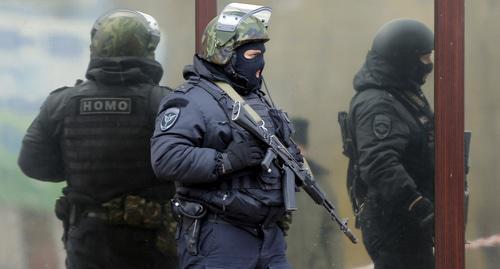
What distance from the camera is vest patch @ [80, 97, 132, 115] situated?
5.25 metres

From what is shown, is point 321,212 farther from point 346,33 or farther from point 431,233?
point 346,33

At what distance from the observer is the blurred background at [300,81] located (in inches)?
207

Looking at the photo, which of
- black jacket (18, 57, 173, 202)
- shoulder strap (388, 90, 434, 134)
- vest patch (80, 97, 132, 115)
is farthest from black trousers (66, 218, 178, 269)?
shoulder strap (388, 90, 434, 134)

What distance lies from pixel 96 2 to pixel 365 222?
73.4 inches

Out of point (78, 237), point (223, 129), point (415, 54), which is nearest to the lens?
point (223, 129)

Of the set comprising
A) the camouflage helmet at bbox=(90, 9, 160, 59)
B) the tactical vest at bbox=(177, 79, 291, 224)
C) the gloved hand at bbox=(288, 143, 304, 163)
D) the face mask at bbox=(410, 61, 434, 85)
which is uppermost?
the camouflage helmet at bbox=(90, 9, 160, 59)

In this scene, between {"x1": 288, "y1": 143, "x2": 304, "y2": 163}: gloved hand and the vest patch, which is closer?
{"x1": 288, "y1": 143, "x2": 304, "y2": 163}: gloved hand

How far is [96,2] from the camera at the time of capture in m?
5.32

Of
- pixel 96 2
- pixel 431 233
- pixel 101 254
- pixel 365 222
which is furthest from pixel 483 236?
pixel 96 2

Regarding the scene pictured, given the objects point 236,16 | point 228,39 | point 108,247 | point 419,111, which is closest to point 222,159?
point 228,39

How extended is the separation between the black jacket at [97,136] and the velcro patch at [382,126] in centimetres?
119

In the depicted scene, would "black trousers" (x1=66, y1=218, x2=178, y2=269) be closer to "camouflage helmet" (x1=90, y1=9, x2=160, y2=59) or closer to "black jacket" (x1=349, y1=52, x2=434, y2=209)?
"camouflage helmet" (x1=90, y1=9, x2=160, y2=59)

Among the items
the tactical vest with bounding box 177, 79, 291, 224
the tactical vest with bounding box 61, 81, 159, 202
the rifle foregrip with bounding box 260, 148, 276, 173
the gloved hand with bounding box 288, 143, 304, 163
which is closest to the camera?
the rifle foregrip with bounding box 260, 148, 276, 173

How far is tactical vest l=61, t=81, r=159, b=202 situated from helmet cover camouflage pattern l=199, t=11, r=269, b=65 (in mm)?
1007
